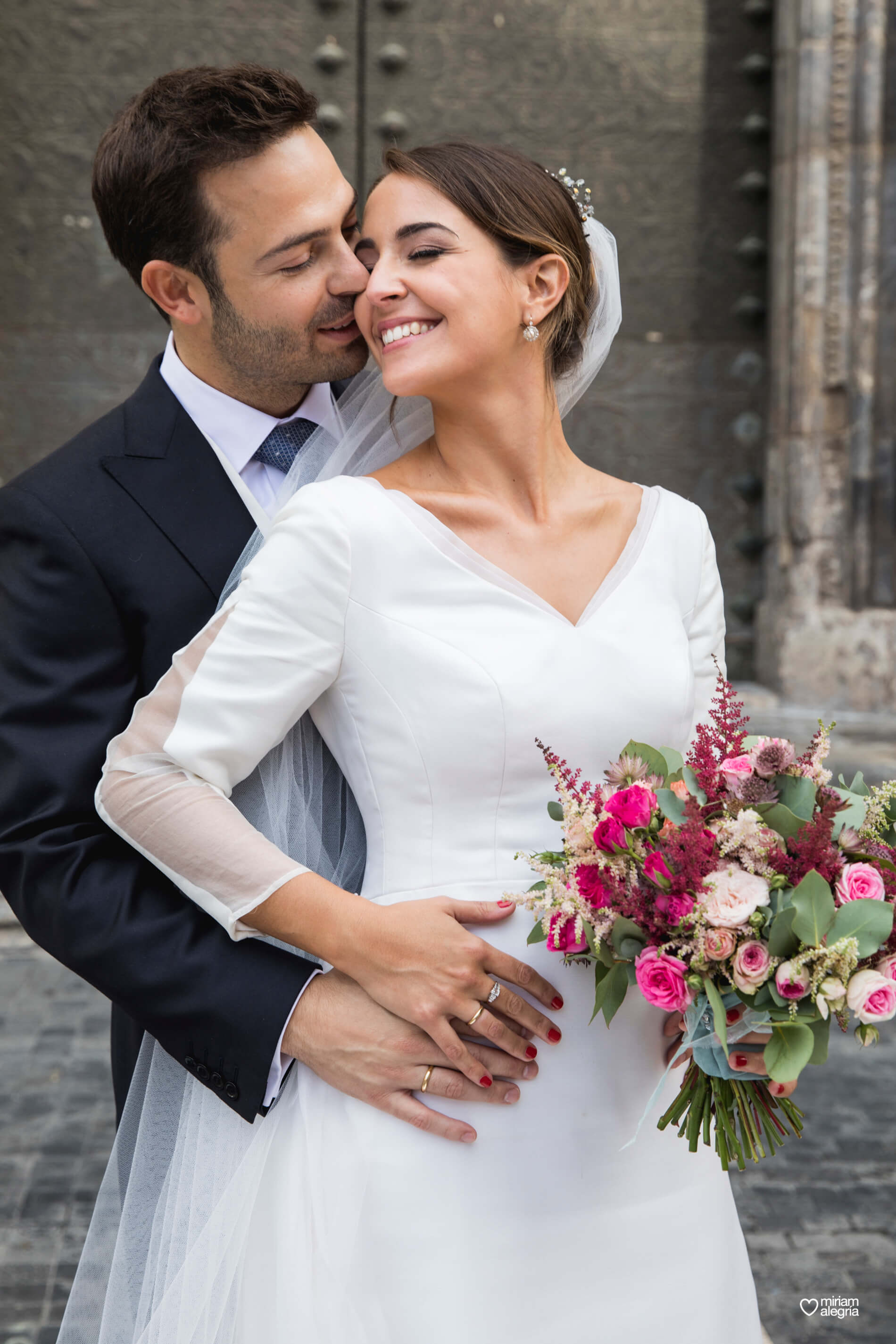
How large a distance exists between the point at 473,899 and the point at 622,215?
5.42 m

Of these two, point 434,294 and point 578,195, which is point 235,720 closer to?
point 434,294

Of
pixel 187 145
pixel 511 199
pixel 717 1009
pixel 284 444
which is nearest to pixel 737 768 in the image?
pixel 717 1009

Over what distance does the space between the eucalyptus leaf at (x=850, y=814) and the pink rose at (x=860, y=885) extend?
80mm

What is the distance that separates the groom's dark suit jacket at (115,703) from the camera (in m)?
1.73

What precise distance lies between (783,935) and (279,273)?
1.32m

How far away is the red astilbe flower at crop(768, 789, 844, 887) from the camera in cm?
146

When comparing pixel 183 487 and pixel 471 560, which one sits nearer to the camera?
pixel 471 560

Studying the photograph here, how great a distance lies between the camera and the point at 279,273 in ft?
6.93

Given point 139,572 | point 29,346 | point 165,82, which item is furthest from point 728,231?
point 139,572

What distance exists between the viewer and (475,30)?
245 inches

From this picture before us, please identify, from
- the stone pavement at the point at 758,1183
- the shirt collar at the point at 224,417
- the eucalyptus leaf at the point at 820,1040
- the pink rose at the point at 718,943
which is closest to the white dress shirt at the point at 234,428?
the shirt collar at the point at 224,417

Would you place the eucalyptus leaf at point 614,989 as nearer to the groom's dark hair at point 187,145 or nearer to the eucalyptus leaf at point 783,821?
the eucalyptus leaf at point 783,821

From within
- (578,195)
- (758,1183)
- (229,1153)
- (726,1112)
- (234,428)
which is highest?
(578,195)

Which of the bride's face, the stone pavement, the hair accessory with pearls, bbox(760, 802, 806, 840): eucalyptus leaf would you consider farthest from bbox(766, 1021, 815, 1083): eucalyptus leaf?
the stone pavement
